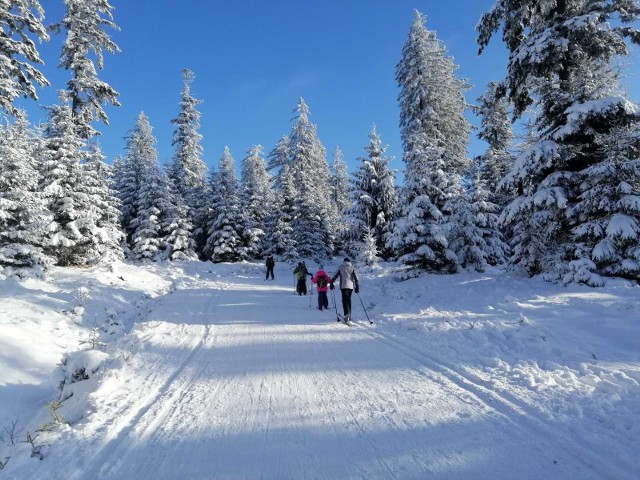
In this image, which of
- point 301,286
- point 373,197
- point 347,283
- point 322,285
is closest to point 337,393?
point 347,283

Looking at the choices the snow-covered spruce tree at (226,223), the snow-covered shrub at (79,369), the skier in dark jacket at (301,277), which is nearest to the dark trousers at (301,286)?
the skier in dark jacket at (301,277)

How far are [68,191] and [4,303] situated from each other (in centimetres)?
990

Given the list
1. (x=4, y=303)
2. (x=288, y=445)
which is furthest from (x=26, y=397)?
(x=4, y=303)

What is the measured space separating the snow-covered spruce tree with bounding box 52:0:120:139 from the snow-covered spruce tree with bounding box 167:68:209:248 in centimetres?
1655

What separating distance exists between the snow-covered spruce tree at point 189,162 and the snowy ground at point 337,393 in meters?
29.2

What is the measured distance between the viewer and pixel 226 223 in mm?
34531

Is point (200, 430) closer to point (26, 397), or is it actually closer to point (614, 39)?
point (26, 397)

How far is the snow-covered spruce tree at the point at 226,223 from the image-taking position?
111 feet

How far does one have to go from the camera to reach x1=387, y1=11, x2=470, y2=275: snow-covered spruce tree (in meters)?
17.3

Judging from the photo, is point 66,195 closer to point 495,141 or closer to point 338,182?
point 495,141

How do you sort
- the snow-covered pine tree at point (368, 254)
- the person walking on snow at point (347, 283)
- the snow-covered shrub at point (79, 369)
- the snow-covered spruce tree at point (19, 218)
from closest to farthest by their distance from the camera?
the snow-covered shrub at point (79, 369) → the person walking on snow at point (347, 283) → the snow-covered spruce tree at point (19, 218) → the snow-covered pine tree at point (368, 254)

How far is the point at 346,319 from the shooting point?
1026cm

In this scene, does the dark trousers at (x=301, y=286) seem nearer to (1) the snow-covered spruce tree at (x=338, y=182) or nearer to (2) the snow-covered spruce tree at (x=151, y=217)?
(2) the snow-covered spruce tree at (x=151, y=217)

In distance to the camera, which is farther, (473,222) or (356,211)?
(356,211)
